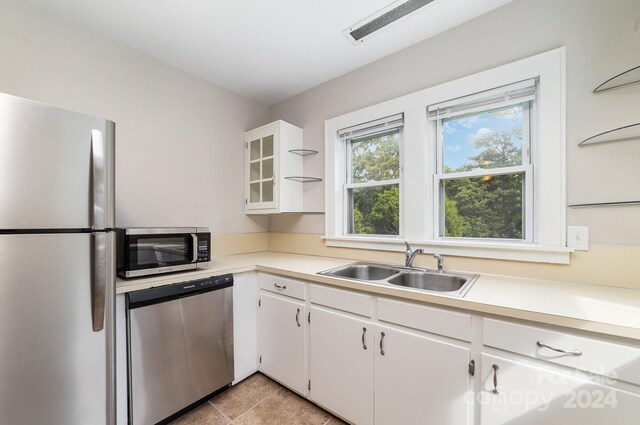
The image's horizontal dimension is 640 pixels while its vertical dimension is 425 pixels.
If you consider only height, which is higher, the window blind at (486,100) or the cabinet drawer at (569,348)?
the window blind at (486,100)

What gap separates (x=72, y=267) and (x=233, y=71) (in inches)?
76.8

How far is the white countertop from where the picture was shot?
2.96ft

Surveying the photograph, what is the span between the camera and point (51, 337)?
0.97 metres

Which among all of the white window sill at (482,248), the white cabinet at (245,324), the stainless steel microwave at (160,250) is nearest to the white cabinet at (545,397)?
the white window sill at (482,248)

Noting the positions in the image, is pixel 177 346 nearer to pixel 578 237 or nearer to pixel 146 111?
pixel 146 111

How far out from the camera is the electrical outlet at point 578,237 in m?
1.32

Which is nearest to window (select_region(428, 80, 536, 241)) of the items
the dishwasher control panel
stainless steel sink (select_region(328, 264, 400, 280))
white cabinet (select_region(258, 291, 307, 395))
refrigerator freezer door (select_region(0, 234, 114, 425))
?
stainless steel sink (select_region(328, 264, 400, 280))

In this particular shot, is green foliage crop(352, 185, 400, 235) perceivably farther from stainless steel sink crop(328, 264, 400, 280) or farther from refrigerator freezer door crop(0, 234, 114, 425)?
refrigerator freezer door crop(0, 234, 114, 425)

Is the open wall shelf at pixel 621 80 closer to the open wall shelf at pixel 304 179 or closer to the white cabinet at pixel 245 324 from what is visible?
the open wall shelf at pixel 304 179

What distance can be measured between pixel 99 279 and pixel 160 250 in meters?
0.54

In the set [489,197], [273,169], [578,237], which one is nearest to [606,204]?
[578,237]

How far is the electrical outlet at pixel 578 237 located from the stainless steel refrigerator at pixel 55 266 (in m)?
2.33

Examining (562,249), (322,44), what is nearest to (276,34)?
(322,44)

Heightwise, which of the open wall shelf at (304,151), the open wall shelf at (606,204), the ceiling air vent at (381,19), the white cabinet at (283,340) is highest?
the ceiling air vent at (381,19)
